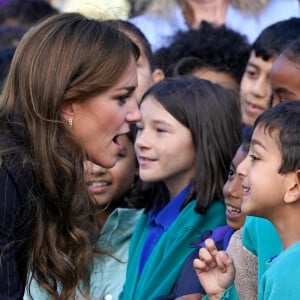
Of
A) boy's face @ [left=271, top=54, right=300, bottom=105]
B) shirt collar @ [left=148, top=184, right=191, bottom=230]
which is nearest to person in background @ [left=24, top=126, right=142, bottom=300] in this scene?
shirt collar @ [left=148, top=184, right=191, bottom=230]

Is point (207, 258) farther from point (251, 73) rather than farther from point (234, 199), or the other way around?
point (251, 73)

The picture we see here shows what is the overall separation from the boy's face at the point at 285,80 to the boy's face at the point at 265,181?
612 mm

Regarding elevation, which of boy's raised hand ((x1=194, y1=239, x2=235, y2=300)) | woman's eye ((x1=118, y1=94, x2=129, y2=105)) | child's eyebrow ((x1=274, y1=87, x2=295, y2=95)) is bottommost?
boy's raised hand ((x1=194, y1=239, x2=235, y2=300))

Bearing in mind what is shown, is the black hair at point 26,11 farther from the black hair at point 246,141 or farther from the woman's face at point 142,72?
the black hair at point 246,141

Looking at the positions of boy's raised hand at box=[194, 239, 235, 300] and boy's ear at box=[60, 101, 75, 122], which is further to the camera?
boy's ear at box=[60, 101, 75, 122]

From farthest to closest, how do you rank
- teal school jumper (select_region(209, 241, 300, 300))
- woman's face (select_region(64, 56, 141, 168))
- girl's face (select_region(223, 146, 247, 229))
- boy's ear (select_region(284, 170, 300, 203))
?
girl's face (select_region(223, 146, 247, 229)), woman's face (select_region(64, 56, 141, 168)), boy's ear (select_region(284, 170, 300, 203)), teal school jumper (select_region(209, 241, 300, 300))

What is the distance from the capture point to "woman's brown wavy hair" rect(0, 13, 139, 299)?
359 centimetres

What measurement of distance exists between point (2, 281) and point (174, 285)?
2.83 ft

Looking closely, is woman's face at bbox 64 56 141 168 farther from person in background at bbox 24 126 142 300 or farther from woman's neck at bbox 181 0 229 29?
woman's neck at bbox 181 0 229 29

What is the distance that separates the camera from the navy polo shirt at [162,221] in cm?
429

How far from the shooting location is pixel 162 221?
14.2 feet

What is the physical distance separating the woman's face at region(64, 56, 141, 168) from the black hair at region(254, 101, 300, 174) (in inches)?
23.0

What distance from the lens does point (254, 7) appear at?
5688 millimetres

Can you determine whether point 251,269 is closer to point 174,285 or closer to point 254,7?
point 174,285
